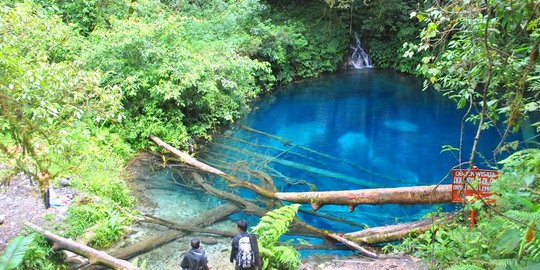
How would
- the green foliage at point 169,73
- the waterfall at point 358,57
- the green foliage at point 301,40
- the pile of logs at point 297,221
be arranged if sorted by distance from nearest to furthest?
the pile of logs at point 297,221 → the green foliage at point 169,73 → the green foliage at point 301,40 → the waterfall at point 358,57

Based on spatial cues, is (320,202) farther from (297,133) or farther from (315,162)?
(297,133)

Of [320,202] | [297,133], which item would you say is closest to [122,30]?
[297,133]

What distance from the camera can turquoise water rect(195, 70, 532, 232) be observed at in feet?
39.0

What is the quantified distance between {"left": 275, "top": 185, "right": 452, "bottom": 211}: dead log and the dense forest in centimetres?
88

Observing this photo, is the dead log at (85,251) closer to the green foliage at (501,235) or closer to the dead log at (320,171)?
the green foliage at (501,235)

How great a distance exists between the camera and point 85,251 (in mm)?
7566

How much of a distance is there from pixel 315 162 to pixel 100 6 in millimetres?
10968

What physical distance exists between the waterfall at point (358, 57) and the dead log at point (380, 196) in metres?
17.5

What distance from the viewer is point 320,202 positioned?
982 centimetres

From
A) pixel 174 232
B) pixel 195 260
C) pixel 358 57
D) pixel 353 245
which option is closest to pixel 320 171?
pixel 353 245

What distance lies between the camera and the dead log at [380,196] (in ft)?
29.3

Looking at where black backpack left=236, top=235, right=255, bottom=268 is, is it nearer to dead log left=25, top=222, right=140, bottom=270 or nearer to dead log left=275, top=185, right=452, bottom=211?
dead log left=25, top=222, right=140, bottom=270

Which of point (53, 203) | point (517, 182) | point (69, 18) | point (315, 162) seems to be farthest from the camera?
point (69, 18)

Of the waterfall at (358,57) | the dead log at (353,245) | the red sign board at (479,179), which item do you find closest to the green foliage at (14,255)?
the dead log at (353,245)
